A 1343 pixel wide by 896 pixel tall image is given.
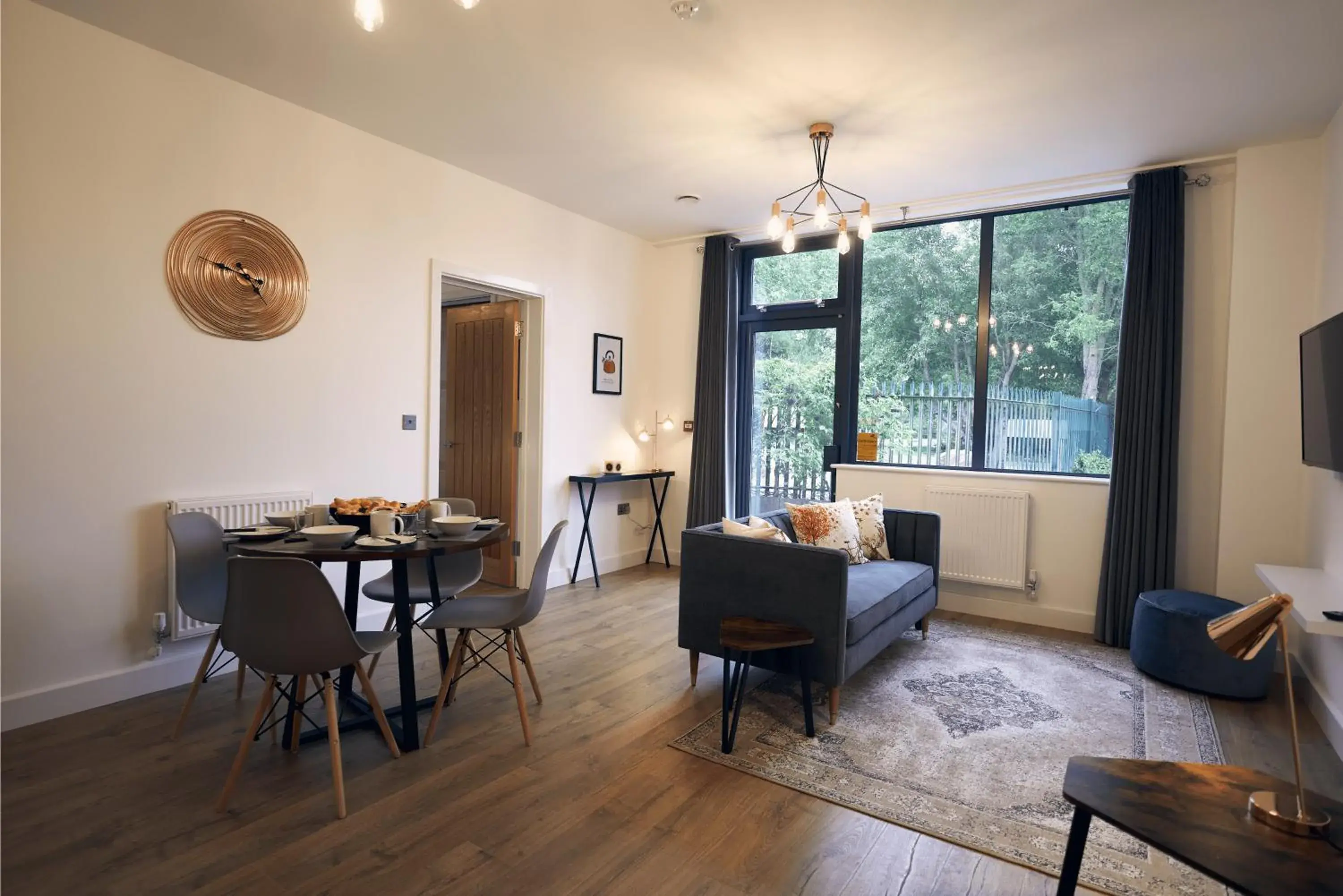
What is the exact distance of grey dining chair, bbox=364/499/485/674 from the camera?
3107mm

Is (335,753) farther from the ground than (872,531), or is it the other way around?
(872,531)

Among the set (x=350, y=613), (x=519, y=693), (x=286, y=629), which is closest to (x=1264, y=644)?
(x=519, y=693)

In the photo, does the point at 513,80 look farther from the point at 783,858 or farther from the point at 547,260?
the point at 783,858

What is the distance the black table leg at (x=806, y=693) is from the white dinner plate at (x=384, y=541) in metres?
1.60

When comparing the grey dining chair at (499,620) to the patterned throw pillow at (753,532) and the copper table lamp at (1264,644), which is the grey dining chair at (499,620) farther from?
the copper table lamp at (1264,644)

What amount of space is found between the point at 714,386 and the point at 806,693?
3230 mm

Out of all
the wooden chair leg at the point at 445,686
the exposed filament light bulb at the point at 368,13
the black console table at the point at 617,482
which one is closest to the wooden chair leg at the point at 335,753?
the wooden chair leg at the point at 445,686

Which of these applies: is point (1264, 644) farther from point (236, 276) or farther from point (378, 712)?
point (236, 276)

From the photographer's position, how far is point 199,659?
322 cm

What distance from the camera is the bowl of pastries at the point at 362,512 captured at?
2.68 meters

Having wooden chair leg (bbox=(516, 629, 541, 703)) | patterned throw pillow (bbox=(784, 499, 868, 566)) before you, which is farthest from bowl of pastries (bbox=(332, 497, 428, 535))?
patterned throw pillow (bbox=(784, 499, 868, 566))

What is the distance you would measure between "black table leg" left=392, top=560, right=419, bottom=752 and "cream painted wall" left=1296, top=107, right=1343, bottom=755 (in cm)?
353

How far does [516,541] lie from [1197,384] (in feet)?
14.7

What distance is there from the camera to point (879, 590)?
339 cm
